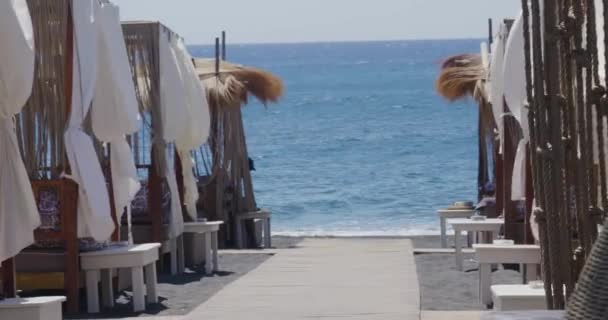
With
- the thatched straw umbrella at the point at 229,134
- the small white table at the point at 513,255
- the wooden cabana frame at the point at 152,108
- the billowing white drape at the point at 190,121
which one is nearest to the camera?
the small white table at the point at 513,255

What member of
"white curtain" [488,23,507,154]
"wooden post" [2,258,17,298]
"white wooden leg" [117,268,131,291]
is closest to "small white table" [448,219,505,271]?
"white curtain" [488,23,507,154]

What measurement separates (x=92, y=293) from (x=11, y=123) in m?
1.77

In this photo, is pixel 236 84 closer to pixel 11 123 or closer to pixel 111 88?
pixel 111 88

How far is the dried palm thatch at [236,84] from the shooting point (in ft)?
47.0

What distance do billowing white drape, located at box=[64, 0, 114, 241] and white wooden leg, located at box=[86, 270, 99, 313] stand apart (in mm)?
252

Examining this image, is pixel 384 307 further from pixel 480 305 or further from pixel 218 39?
pixel 218 39

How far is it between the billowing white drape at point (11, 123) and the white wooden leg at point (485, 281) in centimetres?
282

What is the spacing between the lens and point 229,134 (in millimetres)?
14562

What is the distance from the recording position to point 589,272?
2785 millimetres

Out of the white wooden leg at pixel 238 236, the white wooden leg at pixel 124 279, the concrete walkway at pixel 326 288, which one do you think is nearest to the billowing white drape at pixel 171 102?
the concrete walkway at pixel 326 288

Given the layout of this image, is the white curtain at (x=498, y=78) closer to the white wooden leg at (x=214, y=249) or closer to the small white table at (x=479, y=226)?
the small white table at (x=479, y=226)

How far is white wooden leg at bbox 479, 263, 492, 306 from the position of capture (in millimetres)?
8961

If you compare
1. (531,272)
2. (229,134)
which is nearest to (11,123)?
(531,272)

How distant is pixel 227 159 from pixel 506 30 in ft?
15.1
